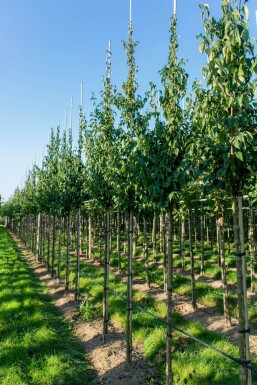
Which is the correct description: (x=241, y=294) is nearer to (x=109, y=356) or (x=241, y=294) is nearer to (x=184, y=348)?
(x=184, y=348)

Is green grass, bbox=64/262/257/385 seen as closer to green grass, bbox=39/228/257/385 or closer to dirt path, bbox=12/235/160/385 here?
green grass, bbox=39/228/257/385

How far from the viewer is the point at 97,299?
1349cm

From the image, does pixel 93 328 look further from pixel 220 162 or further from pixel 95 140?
pixel 220 162

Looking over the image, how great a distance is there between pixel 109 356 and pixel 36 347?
6.08 feet

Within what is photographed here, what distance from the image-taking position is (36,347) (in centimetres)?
870

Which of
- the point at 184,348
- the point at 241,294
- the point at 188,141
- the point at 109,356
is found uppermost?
Answer: the point at 188,141

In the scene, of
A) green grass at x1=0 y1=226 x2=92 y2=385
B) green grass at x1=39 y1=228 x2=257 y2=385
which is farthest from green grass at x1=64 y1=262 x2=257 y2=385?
green grass at x1=0 y1=226 x2=92 y2=385

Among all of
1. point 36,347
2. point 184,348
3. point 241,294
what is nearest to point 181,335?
point 184,348

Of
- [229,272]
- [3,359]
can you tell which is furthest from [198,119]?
[229,272]

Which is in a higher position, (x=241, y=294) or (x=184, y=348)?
(x=241, y=294)

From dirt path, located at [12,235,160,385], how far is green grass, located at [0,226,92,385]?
26cm

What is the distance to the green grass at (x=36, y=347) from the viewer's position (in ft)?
24.1

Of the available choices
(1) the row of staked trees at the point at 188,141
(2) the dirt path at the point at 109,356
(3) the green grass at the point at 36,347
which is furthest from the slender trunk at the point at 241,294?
(3) the green grass at the point at 36,347

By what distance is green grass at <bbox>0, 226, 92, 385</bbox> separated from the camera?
7.35m
